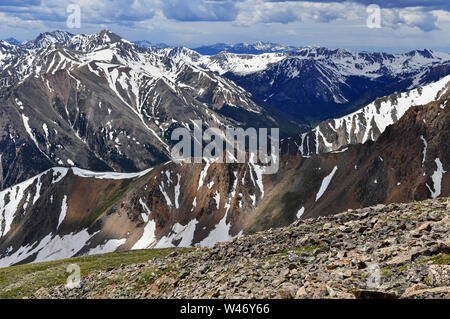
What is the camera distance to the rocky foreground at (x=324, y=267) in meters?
24.5

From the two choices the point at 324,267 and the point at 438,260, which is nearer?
the point at 438,260

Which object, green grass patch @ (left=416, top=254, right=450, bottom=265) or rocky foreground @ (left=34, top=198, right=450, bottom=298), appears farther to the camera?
green grass patch @ (left=416, top=254, right=450, bottom=265)

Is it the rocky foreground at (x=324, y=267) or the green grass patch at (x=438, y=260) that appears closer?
the rocky foreground at (x=324, y=267)

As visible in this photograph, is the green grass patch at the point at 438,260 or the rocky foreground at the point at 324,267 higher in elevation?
the green grass patch at the point at 438,260

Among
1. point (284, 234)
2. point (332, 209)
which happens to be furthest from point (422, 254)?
point (332, 209)

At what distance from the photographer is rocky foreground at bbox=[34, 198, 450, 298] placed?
80.2 ft

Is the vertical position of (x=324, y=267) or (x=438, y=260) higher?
(x=438, y=260)

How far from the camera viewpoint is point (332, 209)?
17050 centimetres

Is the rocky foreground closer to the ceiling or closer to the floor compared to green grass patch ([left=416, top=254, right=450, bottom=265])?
closer to the floor

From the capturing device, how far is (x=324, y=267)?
100ft
